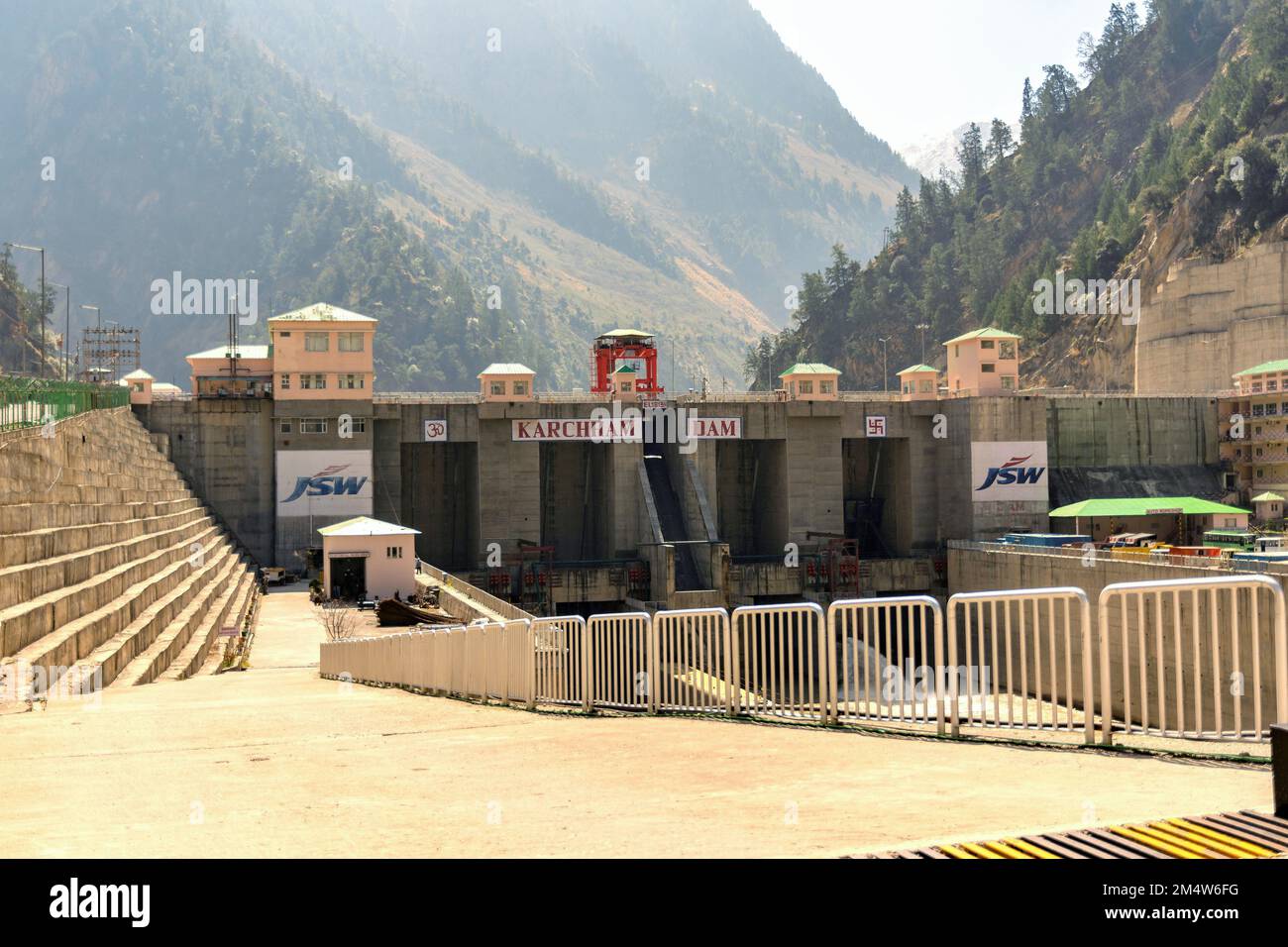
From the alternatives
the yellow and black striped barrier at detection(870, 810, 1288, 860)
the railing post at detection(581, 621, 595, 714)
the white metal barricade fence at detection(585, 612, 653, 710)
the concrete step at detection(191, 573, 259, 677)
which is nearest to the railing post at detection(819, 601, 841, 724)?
the white metal barricade fence at detection(585, 612, 653, 710)

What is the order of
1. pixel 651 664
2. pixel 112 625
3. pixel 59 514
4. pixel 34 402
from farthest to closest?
pixel 34 402
pixel 59 514
pixel 112 625
pixel 651 664

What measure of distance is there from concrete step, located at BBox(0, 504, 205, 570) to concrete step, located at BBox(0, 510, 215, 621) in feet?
0.41

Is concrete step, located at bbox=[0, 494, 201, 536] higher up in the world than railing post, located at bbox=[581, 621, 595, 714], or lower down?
higher up

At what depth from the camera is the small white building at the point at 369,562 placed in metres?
39.4

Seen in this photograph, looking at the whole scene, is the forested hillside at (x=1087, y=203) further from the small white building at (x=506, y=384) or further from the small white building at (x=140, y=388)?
the small white building at (x=140, y=388)

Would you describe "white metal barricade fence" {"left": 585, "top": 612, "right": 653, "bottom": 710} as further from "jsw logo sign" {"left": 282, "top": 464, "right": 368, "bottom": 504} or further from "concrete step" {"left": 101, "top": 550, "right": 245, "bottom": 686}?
"jsw logo sign" {"left": 282, "top": 464, "right": 368, "bottom": 504}

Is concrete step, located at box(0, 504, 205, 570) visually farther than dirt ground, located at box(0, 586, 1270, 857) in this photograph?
Yes

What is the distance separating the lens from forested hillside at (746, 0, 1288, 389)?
307 feet

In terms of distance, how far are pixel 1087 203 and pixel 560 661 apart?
137406 mm

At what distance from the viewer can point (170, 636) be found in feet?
74.2

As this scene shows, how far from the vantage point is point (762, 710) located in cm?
1262

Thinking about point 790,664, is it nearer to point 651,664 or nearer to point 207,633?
point 651,664

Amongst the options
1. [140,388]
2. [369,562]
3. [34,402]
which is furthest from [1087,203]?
[34,402]
